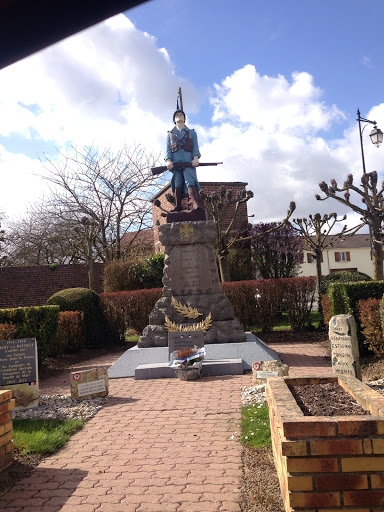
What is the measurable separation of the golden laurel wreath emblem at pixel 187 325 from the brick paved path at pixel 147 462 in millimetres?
2872

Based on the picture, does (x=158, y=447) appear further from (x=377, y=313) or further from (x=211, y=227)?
(x=211, y=227)

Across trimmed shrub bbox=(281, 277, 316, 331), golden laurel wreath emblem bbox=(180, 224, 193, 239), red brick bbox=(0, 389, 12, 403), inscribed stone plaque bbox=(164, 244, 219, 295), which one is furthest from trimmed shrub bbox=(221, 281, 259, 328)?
red brick bbox=(0, 389, 12, 403)

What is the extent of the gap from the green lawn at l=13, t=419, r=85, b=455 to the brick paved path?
12cm

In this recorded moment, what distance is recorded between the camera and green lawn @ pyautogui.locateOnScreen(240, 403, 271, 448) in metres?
4.18

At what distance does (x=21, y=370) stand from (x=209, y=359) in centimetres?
352

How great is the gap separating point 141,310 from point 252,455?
952 cm

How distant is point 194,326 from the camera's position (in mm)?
9250

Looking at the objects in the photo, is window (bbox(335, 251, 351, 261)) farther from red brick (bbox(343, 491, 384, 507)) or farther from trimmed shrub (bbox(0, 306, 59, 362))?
red brick (bbox(343, 491, 384, 507))

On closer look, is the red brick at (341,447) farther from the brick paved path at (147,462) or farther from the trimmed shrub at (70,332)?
the trimmed shrub at (70,332)

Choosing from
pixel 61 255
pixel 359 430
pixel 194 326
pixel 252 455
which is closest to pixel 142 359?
pixel 194 326

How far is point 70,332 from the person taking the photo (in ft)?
38.0

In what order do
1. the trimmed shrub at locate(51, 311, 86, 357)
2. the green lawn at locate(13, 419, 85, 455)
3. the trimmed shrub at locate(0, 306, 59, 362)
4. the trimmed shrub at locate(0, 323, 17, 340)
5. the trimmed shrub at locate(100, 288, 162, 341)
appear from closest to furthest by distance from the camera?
the green lawn at locate(13, 419, 85, 455), the trimmed shrub at locate(0, 323, 17, 340), the trimmed shrub at locate(0, 306, 59, 362), the trimmed shrub at locate(51, 311, 86, 357), the trimmed shrub at locate(100, 288, 162, 341)

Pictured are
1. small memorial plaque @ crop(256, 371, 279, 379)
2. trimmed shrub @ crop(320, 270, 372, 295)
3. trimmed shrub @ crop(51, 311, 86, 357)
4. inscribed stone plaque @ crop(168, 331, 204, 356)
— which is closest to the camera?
small memorial plaque @ crop(256, 371, 279, 379)

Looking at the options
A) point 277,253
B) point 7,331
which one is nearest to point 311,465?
point 7,331
